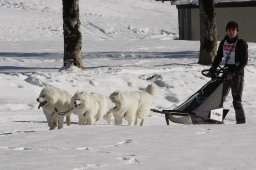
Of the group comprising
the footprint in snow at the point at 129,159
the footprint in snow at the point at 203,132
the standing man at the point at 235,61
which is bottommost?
the footprint in snow at the point at 203,132

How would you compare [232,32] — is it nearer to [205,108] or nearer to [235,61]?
[235,61]

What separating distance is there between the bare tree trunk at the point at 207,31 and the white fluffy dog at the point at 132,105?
6.94m

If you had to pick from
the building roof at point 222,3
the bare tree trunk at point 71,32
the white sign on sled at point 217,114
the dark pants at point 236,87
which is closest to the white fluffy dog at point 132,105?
the white sign on sled at point 217,114

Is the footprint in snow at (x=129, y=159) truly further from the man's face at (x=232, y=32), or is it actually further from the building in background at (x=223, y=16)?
the building in background at (x=223, y=16)

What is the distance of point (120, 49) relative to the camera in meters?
23.8

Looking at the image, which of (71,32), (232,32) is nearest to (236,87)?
(232,32)

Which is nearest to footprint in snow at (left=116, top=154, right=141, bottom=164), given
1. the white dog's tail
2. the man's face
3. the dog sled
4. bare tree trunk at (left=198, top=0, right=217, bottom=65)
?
the dog sled

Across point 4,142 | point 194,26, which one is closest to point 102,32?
point 194,26

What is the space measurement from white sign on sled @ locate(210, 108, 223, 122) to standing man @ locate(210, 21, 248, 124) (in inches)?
9.7

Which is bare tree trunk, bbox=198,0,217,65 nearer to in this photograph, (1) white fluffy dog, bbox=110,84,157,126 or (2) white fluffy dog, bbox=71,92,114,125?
(1) white fluffy dog, bbox=110,84,157,126

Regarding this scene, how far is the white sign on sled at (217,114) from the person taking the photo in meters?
9.12

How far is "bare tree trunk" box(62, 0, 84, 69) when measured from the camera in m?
15.7

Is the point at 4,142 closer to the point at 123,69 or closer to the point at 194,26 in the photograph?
the point at 123,69

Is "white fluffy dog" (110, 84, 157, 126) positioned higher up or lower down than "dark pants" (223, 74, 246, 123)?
lower down
